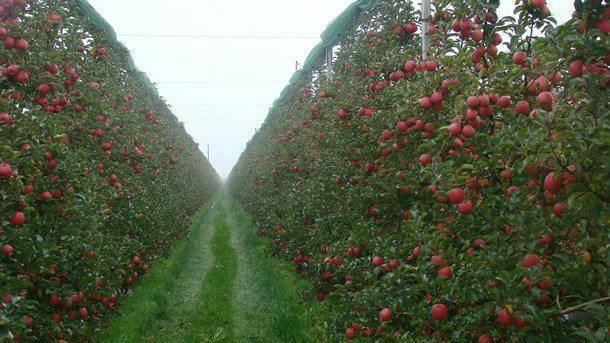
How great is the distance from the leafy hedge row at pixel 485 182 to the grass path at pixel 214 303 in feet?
4.24

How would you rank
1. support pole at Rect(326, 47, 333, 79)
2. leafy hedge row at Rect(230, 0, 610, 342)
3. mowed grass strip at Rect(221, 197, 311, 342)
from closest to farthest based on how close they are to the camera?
leafy hedge row at Rect(230, 0, 610, 342), mowed grass strip at Rect(221, 197, 311, 342), support pole at Rect(326, 47, 333, 79)

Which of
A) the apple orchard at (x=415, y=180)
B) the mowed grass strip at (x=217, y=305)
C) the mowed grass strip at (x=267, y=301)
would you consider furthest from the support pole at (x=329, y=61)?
the mowed grass strip at (x=217, y=305)

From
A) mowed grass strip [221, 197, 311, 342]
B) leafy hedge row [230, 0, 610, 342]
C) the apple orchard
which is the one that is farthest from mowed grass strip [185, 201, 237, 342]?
leafy hedge row [230, 0, 610, 342]

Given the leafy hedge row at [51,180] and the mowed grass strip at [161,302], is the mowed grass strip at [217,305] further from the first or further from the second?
the leafy hedge row at [51,180]

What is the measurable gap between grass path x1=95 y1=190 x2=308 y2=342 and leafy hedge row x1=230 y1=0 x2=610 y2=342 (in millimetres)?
1292

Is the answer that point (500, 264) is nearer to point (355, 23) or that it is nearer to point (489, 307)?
point (489, 307)

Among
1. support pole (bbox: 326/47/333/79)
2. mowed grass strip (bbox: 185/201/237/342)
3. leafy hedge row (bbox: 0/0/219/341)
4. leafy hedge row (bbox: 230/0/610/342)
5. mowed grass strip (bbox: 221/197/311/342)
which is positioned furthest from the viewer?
support pole (bbox: 326/47/333/79)

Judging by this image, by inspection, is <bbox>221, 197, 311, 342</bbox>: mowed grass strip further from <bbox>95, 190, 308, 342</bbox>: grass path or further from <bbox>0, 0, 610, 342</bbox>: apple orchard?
<bbox>0, 0, 610, 342</bbox>: apple orchard

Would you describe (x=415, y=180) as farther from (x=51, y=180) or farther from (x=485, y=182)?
(x=51, y=180)

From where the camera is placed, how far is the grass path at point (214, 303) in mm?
5703

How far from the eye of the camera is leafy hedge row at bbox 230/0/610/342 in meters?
1.83

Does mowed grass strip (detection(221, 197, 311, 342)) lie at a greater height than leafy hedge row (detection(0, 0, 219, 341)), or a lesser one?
lesser

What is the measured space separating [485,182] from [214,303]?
5282mm

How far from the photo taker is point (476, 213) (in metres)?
2.71
